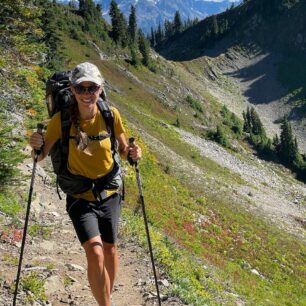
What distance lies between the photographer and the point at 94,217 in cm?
590

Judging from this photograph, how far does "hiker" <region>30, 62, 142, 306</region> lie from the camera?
573 cm

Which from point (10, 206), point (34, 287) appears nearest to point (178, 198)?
point (10, 206)

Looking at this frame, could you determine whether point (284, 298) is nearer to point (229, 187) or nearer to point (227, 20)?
point (229, 187)

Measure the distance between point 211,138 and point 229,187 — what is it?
27796mm

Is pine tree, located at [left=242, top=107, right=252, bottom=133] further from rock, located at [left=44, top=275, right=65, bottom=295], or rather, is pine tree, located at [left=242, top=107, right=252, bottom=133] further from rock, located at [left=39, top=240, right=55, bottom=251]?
rock, located at [left=44, top=275, right=65, bottom=295]

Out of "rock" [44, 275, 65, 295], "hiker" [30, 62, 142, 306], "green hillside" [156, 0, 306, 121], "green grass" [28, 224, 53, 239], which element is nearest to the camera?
"hiker" [30, 62, 142, 306]

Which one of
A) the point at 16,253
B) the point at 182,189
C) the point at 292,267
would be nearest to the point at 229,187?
the point at 182,189

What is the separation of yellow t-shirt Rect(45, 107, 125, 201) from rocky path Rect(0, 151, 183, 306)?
292 centimetres

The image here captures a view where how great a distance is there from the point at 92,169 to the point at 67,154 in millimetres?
393

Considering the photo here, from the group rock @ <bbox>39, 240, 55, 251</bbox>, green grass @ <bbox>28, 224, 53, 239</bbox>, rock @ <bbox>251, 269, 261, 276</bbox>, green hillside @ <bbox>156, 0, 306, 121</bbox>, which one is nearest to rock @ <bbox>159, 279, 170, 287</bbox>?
rock @ <bbox>39, 240, 55, 251</bbox>

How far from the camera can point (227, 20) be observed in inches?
7116

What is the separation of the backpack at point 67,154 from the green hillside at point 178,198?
10.9ft

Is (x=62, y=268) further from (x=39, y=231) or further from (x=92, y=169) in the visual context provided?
(x=92, y=169)

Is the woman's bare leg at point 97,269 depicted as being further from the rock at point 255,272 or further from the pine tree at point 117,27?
the pine tree at point 117,27
